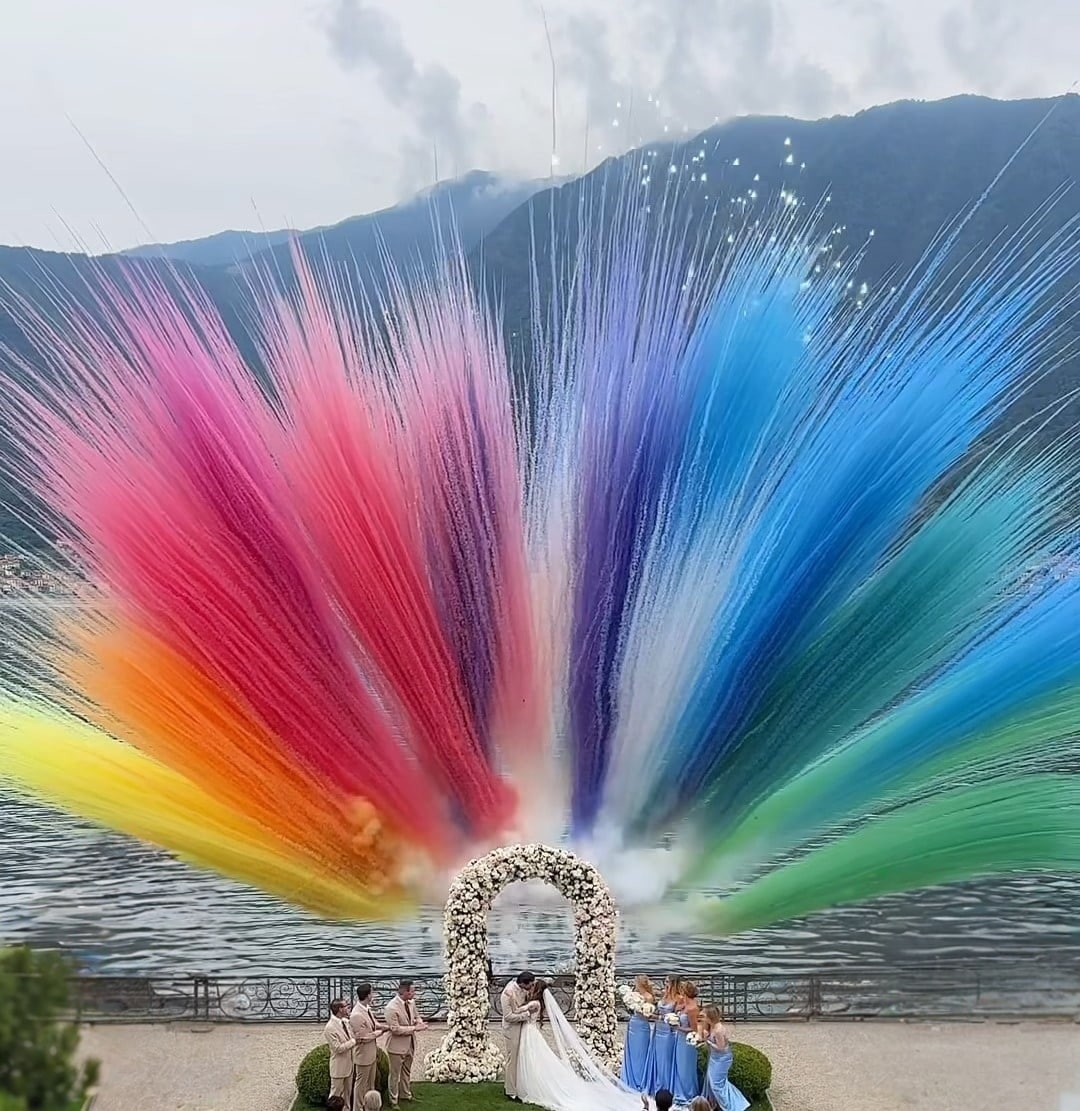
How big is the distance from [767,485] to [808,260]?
1799 mm

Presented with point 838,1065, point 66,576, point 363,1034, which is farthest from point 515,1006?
point 66,576

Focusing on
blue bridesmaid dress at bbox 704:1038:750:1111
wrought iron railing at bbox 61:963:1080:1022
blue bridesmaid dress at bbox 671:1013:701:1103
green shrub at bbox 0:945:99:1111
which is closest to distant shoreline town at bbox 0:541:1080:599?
wrought iron railing at bbox 61:963:1080:1022

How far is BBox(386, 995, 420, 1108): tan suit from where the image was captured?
7.78 meters

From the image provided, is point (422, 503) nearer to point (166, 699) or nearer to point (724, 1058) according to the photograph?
point (166, 699)

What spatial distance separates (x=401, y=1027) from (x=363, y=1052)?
31cm

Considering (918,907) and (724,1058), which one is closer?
(724,1058)

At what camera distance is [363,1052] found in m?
7.66

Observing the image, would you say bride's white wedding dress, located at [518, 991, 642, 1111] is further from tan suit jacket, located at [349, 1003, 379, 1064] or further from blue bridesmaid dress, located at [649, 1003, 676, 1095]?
tan suit jacket, located at [349, 1003, 379, 1064]

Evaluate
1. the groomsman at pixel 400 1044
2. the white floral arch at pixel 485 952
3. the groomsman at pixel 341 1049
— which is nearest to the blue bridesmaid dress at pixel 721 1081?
the white floral arch at pixel 485 952

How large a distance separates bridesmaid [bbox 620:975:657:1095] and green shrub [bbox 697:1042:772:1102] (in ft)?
1.49

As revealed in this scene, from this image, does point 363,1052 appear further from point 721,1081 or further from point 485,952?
point 721,1081

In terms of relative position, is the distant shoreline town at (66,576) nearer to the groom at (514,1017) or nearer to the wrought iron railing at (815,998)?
the wrought iron railing at (815,998)

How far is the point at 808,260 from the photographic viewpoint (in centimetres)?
797

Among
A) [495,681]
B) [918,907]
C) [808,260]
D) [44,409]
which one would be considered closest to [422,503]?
[495,681]
